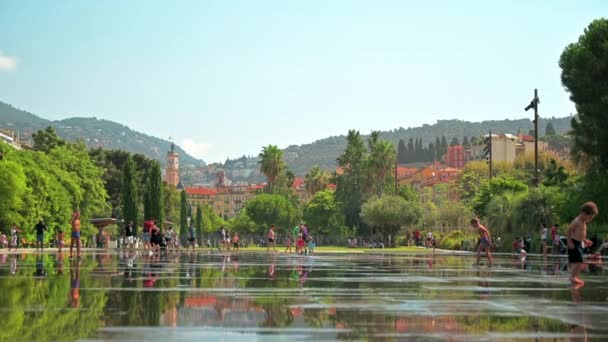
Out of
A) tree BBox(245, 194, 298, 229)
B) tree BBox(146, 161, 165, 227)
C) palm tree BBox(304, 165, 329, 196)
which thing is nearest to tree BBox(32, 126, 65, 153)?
tree BBox(146, 161, 165, 227)

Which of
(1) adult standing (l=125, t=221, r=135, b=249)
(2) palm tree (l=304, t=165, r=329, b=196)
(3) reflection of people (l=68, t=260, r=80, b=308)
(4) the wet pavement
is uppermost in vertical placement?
(2) palm tree (l=304, t=165, r=329, b=196)

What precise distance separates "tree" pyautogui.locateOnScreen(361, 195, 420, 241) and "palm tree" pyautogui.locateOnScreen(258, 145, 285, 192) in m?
48.6

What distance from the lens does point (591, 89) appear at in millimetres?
51312

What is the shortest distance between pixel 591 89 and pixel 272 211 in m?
116

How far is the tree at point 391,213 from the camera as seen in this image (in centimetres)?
11056

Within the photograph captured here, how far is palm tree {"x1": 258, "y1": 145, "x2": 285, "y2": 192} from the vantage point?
15938 cm

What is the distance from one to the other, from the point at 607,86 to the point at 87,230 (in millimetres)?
54013

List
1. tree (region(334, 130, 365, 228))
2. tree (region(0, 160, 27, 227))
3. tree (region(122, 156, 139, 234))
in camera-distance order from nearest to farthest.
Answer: tree (region(0, 160, 27, 227))
tree (region(122, 156, 139, 234))
tree (region(334, 130, 365, 228))

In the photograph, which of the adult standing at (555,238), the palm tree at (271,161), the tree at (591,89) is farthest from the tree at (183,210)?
the adult standing at (555,238)

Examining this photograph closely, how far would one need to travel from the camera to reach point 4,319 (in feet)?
33.6

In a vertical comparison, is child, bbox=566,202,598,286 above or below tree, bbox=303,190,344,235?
below

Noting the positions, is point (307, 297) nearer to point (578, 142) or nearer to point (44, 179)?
point (578, 142)

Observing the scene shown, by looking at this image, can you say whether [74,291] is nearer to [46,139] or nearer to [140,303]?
[140,303]

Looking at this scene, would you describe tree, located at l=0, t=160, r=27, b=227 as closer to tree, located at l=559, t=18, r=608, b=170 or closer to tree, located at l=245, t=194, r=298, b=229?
tree, located at l=559, t=18, r=608, b=170
